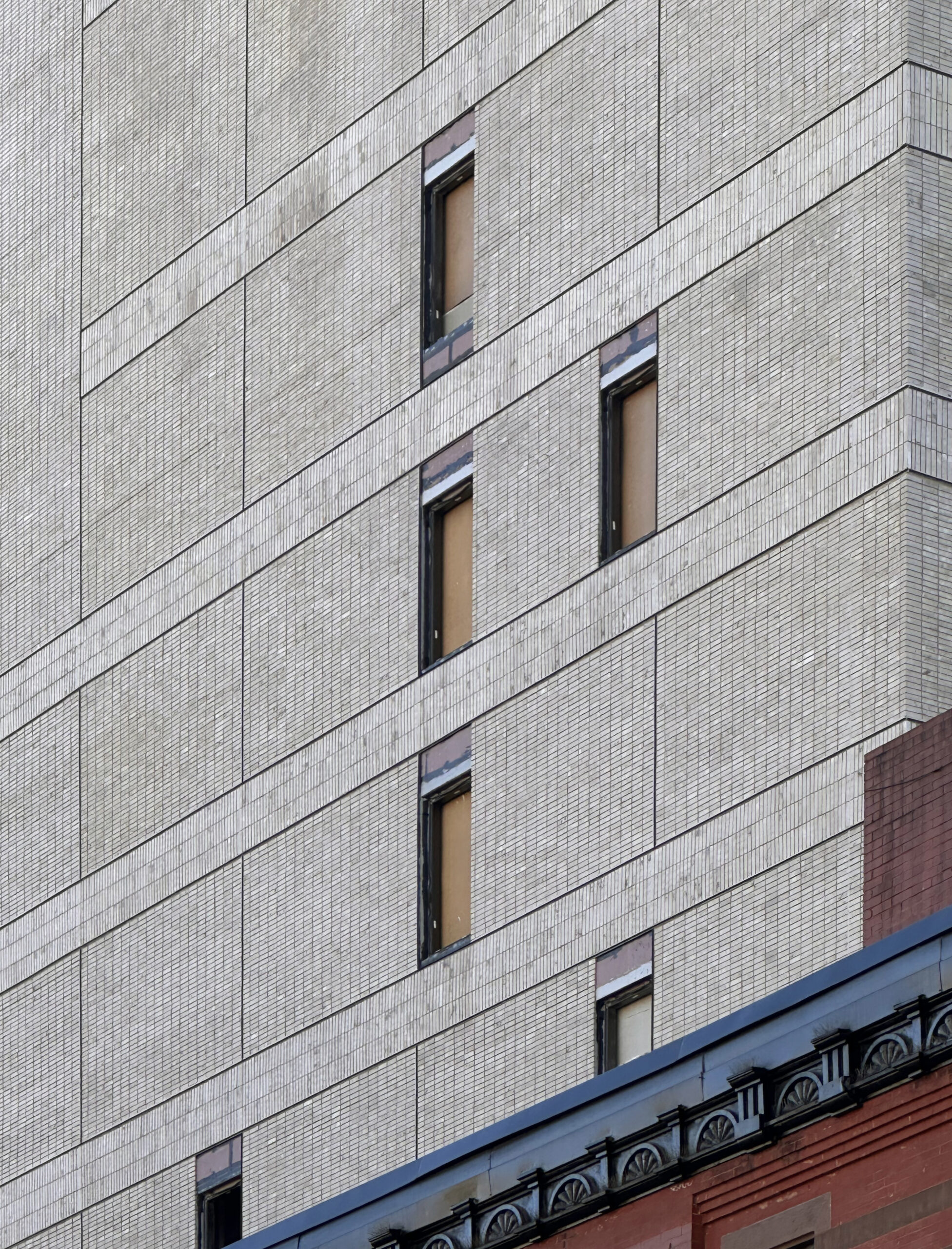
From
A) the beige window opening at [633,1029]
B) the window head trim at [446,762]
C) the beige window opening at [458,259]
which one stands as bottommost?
the beige window opening at [633,1029]

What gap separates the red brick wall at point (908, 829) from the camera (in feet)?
132

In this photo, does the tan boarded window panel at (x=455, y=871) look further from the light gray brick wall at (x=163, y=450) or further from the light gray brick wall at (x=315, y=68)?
the light gray brick wall at (x=315, y=68)

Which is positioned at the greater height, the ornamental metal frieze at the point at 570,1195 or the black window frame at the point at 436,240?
the black window frame at the point at 436,240

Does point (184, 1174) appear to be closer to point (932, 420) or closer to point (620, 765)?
point (620, 765)

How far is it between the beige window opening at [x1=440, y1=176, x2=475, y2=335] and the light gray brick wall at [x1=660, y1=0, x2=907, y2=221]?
14.1ft

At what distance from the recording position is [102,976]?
184 feet

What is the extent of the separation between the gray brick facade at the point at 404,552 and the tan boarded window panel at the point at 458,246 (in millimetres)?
558

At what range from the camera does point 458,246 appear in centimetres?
5250

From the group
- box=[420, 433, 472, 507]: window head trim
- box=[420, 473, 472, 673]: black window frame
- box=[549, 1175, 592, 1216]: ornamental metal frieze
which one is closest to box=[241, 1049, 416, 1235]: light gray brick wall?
box=[420, 473, 472, 673]: black window frame

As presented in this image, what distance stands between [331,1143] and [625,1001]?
5.80 meters

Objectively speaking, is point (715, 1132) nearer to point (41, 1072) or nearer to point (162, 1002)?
point (162, 1002)

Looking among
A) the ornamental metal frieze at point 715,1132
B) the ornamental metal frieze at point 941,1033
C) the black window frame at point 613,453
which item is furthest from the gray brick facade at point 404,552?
the ornamental metal frieze at point 941,1033

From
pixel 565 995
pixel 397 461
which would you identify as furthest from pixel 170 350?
pixel 565 995

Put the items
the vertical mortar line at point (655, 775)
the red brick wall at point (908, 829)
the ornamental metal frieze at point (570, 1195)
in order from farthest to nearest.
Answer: the vertical mortar line at point (655, 775) → the red brick wall at point (908, 829) → the ornamental metal frieze at point (570, 1195)
